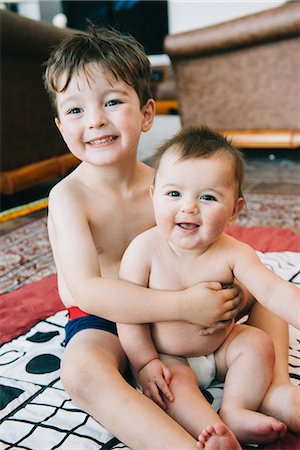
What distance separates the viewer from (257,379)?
0.67 meters

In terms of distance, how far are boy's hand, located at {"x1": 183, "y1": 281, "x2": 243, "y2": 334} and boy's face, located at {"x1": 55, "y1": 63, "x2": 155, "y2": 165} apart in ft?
0.87

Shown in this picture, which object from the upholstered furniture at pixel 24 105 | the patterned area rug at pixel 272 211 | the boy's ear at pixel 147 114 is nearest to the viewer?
the boy's ear at pixel 147 114

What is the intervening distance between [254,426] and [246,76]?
7.90 ft

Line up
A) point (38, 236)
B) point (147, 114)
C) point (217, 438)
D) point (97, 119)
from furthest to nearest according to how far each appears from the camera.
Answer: point (38, 236) < point (147, 114) < point (97, 119) < point (217, 438)

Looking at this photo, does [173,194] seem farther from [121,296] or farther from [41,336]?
[41,336]

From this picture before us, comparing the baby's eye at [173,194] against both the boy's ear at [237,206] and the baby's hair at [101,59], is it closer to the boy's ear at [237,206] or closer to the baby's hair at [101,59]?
the boy's ear at [237,206]

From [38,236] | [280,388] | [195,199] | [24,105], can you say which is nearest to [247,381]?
[280,388]

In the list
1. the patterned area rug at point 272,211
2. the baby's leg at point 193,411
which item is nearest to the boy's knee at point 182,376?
the baby's leg at point 193,411

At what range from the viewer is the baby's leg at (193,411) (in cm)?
57

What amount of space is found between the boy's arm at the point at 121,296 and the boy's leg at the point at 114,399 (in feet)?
0.19

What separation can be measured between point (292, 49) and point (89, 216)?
2.11 metres

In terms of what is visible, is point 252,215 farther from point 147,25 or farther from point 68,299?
point 147,25

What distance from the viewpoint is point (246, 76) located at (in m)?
2.74

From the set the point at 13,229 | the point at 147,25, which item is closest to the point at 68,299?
the point at 13,229
